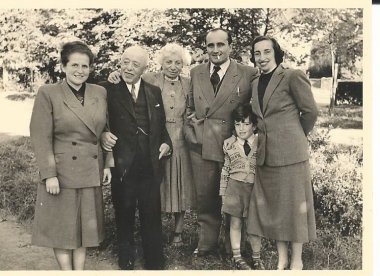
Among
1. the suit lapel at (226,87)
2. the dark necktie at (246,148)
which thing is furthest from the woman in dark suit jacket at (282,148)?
the suit lapel at (226,87)

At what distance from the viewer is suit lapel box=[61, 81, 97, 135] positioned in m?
3.52

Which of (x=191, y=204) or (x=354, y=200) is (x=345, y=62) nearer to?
(x=354, y=200)

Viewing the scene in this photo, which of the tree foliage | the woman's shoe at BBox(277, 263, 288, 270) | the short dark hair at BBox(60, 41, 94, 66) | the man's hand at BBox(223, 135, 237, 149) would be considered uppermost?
the tree foliage

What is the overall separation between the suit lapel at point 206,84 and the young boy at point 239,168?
0.24 metres

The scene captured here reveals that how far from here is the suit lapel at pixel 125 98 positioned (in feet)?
12.5

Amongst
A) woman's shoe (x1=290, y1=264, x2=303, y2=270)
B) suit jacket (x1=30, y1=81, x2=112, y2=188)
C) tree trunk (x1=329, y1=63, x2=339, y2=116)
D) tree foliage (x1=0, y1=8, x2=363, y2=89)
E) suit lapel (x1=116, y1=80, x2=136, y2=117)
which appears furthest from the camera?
tree trunk (x1=329, y1=63, x2=339, y2=116)

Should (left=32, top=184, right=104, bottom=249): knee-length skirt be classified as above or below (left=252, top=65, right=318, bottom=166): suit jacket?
below

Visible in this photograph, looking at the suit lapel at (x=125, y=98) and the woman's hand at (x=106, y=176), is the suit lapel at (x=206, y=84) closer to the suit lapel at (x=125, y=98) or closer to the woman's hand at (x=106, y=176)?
the suit lapel at (x=125, y=98)

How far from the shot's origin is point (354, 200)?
4375mm

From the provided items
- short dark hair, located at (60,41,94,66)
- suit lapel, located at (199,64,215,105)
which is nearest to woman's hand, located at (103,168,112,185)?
short dark hair, located at (60,41,94,66)

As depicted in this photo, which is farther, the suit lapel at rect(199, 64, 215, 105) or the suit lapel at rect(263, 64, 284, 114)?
the suit lapel at rect(199, 64, 215, 105)

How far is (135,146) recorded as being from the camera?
12.6 ft

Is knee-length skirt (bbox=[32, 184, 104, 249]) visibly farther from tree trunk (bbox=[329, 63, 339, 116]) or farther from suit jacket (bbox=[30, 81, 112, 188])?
tree trunk (bbox=[329, 63, 339, 116])

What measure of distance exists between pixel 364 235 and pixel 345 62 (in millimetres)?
1634
